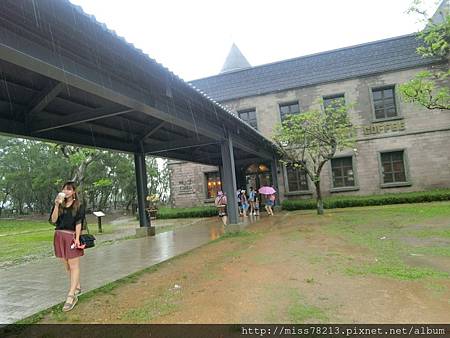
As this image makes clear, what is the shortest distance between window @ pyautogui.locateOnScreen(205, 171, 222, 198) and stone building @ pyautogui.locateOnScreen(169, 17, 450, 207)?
0.07 m

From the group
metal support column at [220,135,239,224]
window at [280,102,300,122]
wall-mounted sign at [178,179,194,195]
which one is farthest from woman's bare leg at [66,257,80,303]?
wall-mounted sign at [178,179,194,195]

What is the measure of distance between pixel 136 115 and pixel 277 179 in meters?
13.2

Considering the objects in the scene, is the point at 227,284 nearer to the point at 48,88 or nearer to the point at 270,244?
the point at 270,244

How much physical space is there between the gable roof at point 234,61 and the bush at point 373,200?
17.1m

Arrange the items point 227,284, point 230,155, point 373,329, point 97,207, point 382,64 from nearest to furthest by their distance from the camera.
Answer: point 373,329 < point 227,284 < point 230,155 < point 382,64 < point 97,207

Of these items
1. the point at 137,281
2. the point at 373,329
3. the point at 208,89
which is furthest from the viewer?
the point at 208,89

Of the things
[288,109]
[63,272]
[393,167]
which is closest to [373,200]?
[393,167]

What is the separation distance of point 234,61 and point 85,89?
29.1 meters

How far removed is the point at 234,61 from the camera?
3238 cm

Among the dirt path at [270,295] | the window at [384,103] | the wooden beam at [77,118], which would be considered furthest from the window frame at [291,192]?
the wooden beam at [77,118]

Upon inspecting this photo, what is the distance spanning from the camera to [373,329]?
10.8ft

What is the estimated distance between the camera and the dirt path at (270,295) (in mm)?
3768

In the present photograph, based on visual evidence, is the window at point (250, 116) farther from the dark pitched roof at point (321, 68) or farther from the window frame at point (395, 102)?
the window frame at point (395, 102)

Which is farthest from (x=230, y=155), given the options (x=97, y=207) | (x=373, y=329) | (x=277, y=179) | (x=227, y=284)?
(x=97, y=207)
